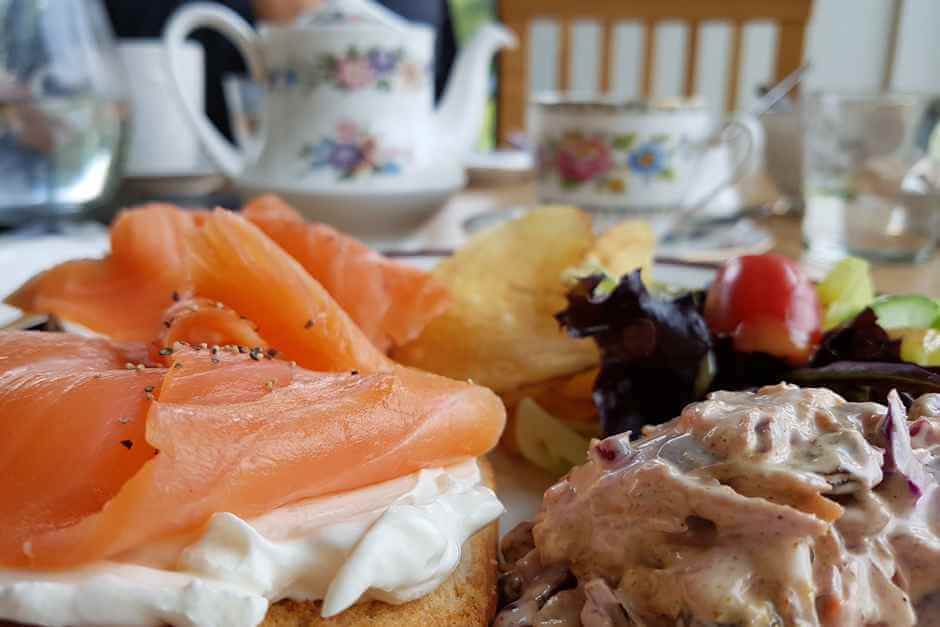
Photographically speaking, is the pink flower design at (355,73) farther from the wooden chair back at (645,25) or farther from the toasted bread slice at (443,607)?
the wooden chair back at (645,25)

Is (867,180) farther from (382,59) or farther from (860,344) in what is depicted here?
(382,59)

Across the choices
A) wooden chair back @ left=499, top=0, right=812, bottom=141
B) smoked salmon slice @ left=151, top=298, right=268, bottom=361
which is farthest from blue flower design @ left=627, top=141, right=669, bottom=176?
wooden chair back @ left=499, top=0, right=812, bottom=141

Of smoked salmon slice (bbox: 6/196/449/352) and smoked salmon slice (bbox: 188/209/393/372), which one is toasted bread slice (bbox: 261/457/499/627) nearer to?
smoked salmon slice (bbox: 188/209/393/372)

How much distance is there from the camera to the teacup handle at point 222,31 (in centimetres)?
189

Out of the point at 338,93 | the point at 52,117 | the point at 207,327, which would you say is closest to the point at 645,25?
the point at 338,93

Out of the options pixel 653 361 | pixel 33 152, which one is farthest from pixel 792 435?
pixel 33 152

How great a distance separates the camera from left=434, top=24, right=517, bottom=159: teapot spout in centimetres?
207

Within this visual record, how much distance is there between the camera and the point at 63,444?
72 centimetres

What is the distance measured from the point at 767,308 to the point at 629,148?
88 centimetres

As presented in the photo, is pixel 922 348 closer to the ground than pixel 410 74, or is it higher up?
closer to the ground

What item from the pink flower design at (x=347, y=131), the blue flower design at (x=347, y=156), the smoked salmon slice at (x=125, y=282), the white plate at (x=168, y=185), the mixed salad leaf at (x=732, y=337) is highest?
the pink flower design at (x=347, y=131)

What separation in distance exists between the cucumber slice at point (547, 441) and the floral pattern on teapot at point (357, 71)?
3.17ft

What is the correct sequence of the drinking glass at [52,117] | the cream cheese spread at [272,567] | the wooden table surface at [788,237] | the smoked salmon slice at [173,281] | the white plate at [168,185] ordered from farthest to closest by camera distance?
the white plate at [168,185], the drinking glass at [52,117], the wooden table surface at [788,237], the smoked salmon slice at [173,281], the cream cheese spread at [272,567]

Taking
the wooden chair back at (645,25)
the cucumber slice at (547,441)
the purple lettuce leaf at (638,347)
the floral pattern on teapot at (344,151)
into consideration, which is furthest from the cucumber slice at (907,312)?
the wooden chair back at (645,25)
